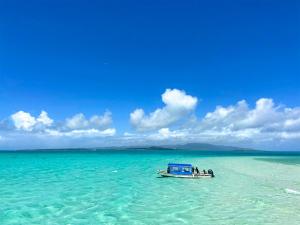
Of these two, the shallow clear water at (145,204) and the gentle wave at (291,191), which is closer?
the shallow clear water at (145,204)

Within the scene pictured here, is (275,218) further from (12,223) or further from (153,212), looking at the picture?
(12,223)

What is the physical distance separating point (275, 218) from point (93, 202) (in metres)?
10.1

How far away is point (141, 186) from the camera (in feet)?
92.4

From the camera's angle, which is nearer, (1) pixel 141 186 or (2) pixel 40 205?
(2) pixel 40 205


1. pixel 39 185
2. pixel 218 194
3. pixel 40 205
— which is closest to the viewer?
pixel 40 205

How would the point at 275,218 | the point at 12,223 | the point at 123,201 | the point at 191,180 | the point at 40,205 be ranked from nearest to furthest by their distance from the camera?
the point at 12,223
the point at 275,218
the point at 40,205
the point at 123,201
the point at 191,180

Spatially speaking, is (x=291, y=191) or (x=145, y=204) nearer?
(x=145, y=204)

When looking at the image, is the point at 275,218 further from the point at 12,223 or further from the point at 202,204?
the point at 12,223

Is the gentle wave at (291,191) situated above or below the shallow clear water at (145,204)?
above

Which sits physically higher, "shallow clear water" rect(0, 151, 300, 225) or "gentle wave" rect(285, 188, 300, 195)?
A: "gentle wave" rect(285, 188, 300, 195)

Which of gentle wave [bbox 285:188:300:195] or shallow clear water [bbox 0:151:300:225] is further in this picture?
gentle wave [bbox 285:188:300:195]

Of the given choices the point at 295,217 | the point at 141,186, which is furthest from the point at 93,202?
the point at 295,217

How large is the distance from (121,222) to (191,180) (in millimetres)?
18467

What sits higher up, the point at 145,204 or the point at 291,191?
the point at 291,191
